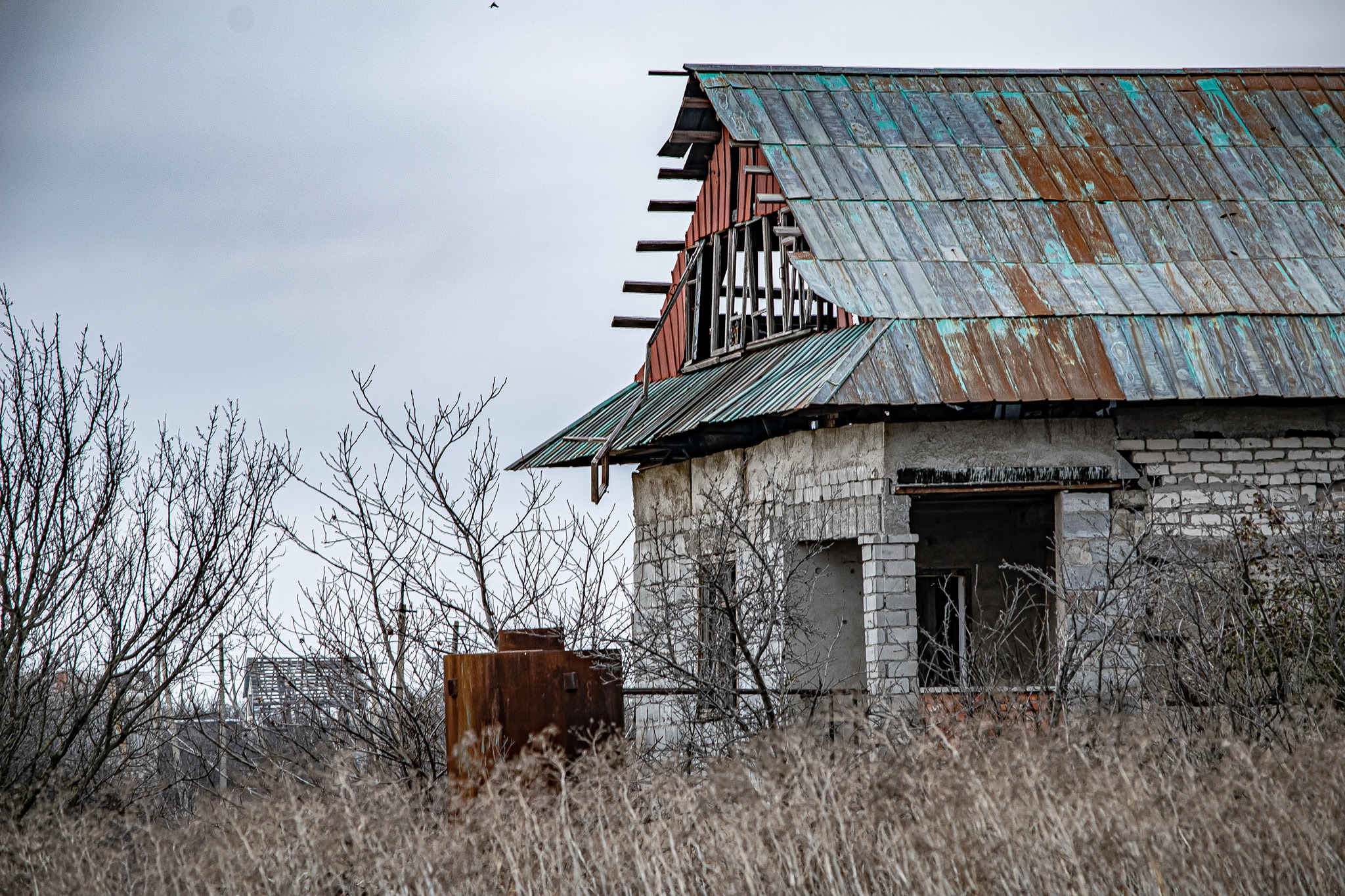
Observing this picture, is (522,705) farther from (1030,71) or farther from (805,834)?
(1030,71)

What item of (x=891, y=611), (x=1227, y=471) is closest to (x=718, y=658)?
(x=891, y=611)

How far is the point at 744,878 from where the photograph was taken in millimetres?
5262

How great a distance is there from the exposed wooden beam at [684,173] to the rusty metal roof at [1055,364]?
442 cm

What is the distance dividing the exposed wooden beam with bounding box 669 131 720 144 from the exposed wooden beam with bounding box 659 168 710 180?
0.85m

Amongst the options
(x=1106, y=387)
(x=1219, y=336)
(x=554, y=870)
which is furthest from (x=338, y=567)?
(x=1219, y=336)

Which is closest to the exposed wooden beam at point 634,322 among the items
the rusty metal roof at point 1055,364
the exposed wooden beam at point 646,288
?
the exposed wooden beam at point 646,288

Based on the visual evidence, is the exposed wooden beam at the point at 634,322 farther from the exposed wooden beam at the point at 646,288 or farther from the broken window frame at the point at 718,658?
the broken window frame at the point at 718,658

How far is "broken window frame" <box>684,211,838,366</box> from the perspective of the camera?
1329 centimetres

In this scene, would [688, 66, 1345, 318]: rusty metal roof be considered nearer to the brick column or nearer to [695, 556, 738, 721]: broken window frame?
the brick column

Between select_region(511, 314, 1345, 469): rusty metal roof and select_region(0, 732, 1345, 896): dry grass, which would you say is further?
select_region(511, 314, 1345, 469): rusty metal roof

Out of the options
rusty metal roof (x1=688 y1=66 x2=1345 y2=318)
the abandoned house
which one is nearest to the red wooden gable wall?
the abandoned house

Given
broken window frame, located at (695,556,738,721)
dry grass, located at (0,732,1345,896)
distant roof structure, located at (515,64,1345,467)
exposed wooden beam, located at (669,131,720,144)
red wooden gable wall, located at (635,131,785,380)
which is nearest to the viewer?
dry grass, located at (0,732,1345,896)

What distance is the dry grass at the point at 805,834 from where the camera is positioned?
4.95 m

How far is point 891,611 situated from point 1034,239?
12.8ft
